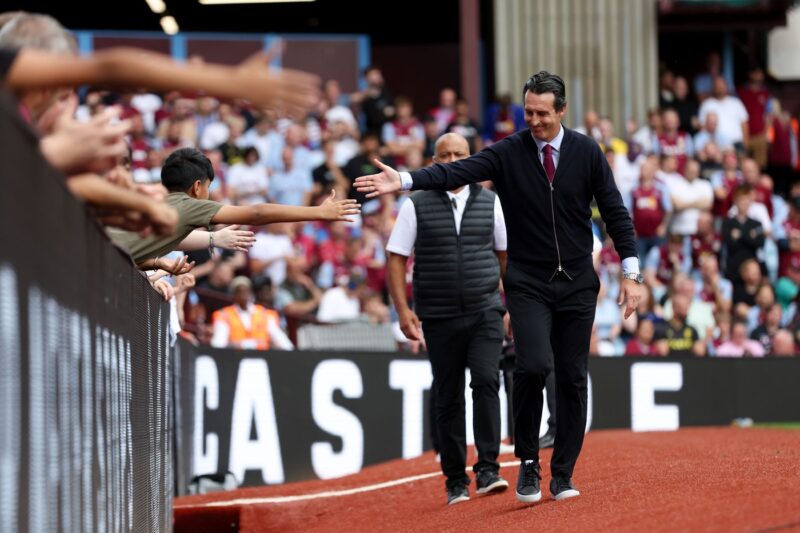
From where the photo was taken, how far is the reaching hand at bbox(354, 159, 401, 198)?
7.43m

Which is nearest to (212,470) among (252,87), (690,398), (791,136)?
(690,398)

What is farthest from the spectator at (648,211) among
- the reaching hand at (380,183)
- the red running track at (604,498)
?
the reaching hand at (380,183)

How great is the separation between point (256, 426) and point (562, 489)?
7287 millimetres

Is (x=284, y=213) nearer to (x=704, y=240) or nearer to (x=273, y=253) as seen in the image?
(x=273, y=253)

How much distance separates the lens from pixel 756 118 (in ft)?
77.6

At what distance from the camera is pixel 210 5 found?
2825 centimetres

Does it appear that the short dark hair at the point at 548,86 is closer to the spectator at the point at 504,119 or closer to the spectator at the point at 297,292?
the spectator at the point at 297,292

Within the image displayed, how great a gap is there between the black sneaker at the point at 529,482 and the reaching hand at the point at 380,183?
5.74ft

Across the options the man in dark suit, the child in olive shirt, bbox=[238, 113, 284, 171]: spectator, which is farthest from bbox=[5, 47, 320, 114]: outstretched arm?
bbox=[238, 113, 284, 171]: spectator

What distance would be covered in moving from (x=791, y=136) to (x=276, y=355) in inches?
478

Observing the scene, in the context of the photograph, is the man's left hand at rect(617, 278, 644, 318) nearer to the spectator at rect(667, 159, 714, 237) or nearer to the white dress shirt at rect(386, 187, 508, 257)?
the white dress shirt at rect(386, 187, 508, 257)

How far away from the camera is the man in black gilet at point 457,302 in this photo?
8.92 metres

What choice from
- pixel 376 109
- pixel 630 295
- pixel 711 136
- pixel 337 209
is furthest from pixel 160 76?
pixel 711 136

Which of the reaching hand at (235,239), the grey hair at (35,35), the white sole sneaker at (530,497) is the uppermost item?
the grey hair at (35,35)
